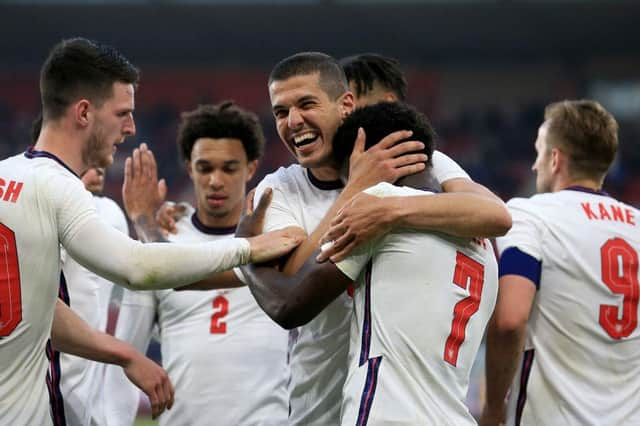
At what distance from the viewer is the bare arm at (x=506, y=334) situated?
14.2ft

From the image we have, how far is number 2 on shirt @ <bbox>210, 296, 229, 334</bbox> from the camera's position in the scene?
209 inches

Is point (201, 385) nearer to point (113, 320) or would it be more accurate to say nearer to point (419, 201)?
point (419, 201)

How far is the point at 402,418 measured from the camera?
3197 millimetres

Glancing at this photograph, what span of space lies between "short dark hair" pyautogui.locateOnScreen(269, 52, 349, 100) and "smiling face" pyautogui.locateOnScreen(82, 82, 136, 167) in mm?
675

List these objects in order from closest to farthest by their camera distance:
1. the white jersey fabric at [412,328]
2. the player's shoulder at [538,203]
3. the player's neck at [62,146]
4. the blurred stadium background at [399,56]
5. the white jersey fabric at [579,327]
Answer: the white jersey fabric at [412,328], the player's neck at [62,146], the white jersey fabric at [579,327], the player's shoulder at [538,203], the blurred stadium background at [399,56]

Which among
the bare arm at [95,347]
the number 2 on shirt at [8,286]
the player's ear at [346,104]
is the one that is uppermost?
the player's ear at [346,104]

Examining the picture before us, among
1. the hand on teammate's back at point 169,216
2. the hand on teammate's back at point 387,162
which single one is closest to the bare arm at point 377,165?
the hand on teammate's back at point 387,162

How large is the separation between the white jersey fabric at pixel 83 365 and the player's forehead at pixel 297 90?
131cm

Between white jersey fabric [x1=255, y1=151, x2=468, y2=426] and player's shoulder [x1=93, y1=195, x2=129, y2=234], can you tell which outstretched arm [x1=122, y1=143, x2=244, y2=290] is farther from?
white jersey fabric [x1=255, y1=151, x2=468, y2=426]

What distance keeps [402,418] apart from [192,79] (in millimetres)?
24632

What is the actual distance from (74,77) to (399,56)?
2301cm

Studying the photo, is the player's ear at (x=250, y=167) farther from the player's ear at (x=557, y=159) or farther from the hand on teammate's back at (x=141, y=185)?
the player's ear at (x=557, y=159)

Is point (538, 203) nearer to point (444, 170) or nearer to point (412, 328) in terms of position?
point (444, 170)

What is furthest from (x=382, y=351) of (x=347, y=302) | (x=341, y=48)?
(x=341, y=48)
